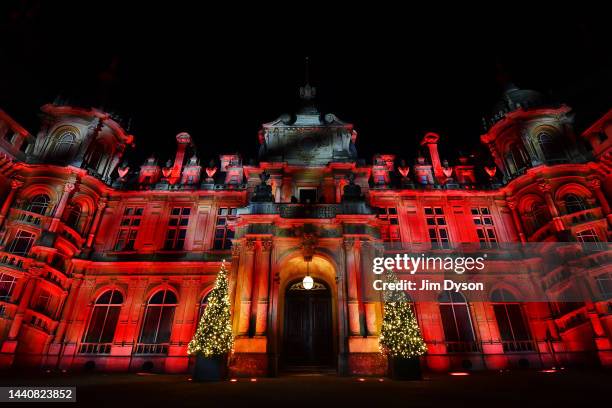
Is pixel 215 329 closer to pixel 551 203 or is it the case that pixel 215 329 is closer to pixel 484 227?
pixel 484 227

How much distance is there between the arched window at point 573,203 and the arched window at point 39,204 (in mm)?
32288

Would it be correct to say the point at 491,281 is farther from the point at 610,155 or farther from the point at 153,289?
the point at 153,289

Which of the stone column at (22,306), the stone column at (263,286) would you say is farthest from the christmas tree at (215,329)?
the stone column at (22,306)

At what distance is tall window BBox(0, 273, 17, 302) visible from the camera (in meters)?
17.4

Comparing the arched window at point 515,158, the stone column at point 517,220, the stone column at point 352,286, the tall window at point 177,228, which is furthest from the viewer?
the arched window at point 515,158

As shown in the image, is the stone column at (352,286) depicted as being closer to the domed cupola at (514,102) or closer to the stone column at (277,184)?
the stone column at (277,184)

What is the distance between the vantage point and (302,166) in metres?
21.8

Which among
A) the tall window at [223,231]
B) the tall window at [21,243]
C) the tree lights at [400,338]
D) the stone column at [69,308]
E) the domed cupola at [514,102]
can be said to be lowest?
the tree lights at [400,338]

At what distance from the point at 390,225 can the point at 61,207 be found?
69.2ft

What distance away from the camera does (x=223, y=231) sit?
895 inches

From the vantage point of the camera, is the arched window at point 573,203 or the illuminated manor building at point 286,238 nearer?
the illuminated manor building at point 286,238

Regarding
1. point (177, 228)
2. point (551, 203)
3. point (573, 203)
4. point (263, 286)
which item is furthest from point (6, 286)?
point (573, 203)

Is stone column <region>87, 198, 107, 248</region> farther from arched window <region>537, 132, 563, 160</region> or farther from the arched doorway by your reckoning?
arched window <region>537, 132, 563, 160</region>

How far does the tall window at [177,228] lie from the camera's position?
22.3 meters
